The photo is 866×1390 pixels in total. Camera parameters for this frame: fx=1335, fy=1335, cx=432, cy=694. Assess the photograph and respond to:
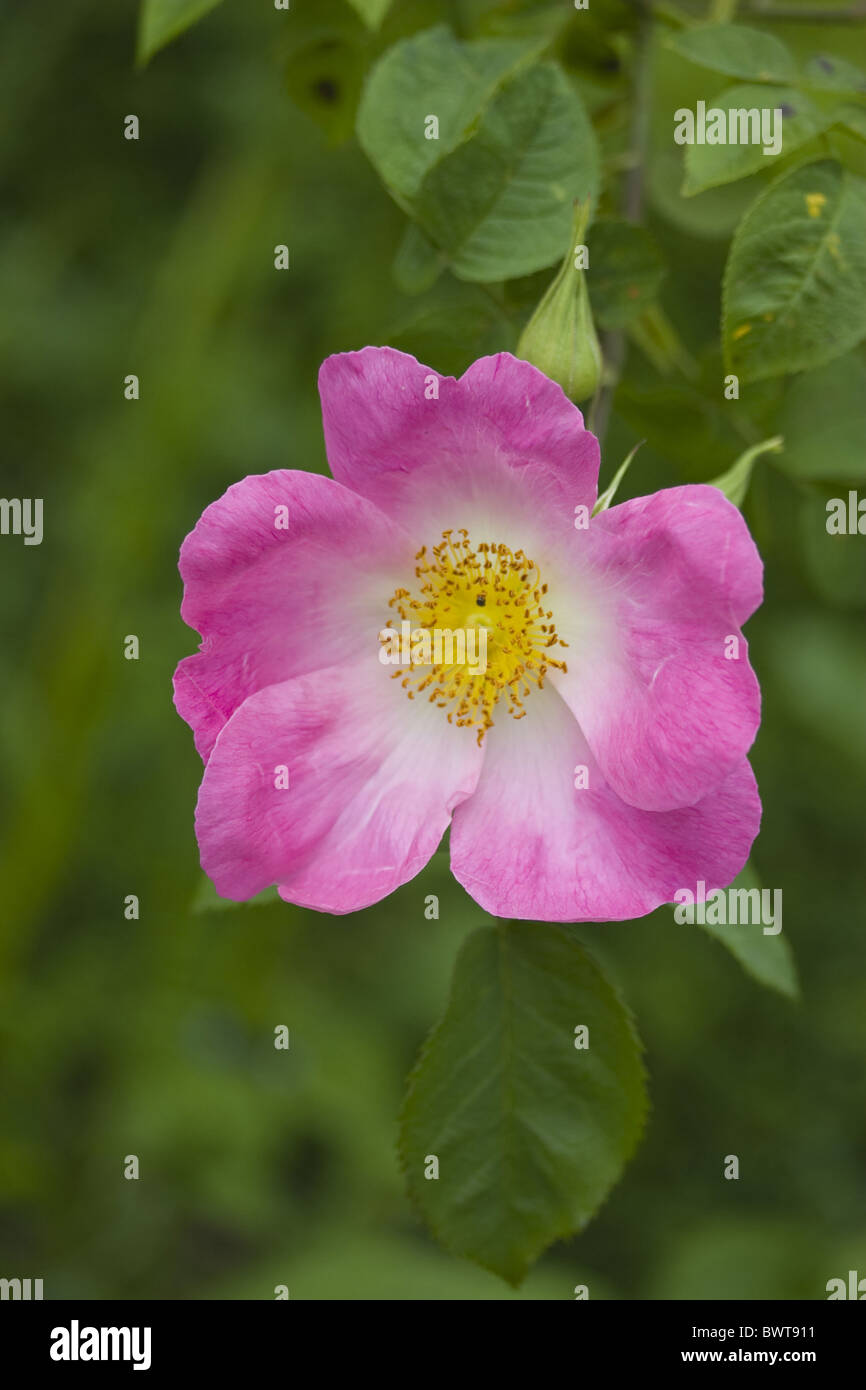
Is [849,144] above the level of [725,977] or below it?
above

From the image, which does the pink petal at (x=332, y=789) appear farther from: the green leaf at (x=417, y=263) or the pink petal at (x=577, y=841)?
the green leaf at (x=417, y=263)

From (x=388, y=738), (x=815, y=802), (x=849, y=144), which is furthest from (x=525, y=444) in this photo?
(x=815, y=802)

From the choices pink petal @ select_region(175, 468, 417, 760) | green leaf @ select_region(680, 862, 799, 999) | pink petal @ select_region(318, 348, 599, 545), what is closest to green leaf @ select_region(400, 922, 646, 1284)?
green leaf @ select_region(680, 862, 799, 999)

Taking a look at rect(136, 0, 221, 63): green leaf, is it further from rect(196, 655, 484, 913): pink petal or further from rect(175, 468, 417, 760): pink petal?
rect(196, 655, 484, 913): pink petal

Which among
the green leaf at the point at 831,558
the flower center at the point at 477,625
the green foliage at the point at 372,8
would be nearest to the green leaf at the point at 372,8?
the green foliage at the point at 372,8

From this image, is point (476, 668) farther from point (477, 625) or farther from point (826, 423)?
point (826, 423)

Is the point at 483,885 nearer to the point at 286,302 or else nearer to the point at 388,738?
the point at 388,738

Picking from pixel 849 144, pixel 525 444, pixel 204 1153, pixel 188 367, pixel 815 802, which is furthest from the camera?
pixel 815 802
